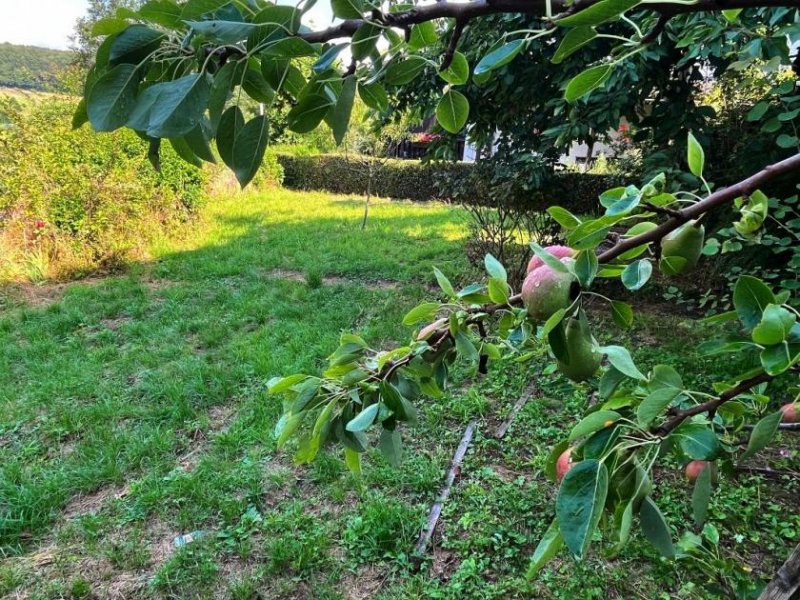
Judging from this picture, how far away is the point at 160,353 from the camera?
3801 mm

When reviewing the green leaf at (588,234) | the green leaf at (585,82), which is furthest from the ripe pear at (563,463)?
the green leaf at (585,82)

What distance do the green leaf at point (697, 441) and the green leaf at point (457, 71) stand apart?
52 centimetres

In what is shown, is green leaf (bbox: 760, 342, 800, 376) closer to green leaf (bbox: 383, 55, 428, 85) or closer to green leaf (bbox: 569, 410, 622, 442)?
green leaf (bbox: 569, 410, 622, 442)

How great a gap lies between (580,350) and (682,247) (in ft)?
0.47

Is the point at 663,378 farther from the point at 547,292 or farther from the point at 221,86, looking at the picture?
the point at 221,86

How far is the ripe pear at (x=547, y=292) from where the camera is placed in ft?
1.55

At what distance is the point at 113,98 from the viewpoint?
18.4 inches

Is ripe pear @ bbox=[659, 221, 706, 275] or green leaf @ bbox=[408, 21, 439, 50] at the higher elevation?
green leaf @ bbox=[408, 21, 439, 50]

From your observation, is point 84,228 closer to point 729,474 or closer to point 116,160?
point 116,160

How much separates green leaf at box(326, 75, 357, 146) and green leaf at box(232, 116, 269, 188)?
0.09 m

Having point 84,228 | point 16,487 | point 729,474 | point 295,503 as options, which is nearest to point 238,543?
point 295,503

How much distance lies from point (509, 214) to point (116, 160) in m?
4.95

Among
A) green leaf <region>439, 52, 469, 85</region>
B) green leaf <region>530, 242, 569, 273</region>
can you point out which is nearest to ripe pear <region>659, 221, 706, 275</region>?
green leaf <region>530, 242, 569, 273</region>

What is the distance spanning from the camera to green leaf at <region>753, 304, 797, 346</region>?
0.47 meters
